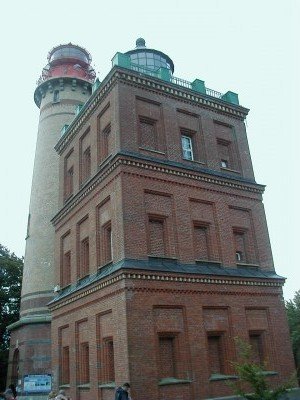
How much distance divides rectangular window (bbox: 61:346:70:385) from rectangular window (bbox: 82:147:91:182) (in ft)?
28.4

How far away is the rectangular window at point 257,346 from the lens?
19.5m

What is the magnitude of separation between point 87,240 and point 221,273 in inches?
268

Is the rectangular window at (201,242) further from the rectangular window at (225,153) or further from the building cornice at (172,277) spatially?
the rectangular window at (225,153)

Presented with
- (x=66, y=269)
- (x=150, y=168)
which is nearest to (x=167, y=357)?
(x=150, y=168)

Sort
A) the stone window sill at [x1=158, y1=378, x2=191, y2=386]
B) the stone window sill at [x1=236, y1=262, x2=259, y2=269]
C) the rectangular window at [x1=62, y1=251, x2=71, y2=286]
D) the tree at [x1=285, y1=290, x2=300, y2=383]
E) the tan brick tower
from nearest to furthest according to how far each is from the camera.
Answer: the stone window sill at [x1=158, y1=378, x2=191, y2=386]
the stone window sill at [x1=236, y1=262, x2=259, y2=269]
the rectangular window at [x1=62, y1=251, x2=71, y2=286]
the tan brick tower
the tree at [x1=285, y1=290, x2=300, y2=383]

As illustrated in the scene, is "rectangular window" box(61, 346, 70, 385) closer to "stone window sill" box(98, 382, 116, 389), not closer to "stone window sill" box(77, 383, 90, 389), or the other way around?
"stone window sill" box(77, 383, 90, 389)

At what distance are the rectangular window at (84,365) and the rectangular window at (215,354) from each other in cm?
546

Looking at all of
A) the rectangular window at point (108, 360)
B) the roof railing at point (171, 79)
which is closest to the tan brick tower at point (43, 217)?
the roof railing at point (171, 79)

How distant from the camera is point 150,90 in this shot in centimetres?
2095

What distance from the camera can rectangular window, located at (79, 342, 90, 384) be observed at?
1947 centimetres

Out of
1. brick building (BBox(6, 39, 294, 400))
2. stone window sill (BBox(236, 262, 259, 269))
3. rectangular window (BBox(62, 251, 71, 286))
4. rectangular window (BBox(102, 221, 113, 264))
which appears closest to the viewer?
brick building (BBox(6, 39, 294, 400))

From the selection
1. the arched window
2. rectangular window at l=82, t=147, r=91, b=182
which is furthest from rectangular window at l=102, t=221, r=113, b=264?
the arched window

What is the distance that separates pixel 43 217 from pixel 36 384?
1071cm

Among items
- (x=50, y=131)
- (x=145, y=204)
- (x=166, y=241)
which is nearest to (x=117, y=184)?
(x=145, y=204)
